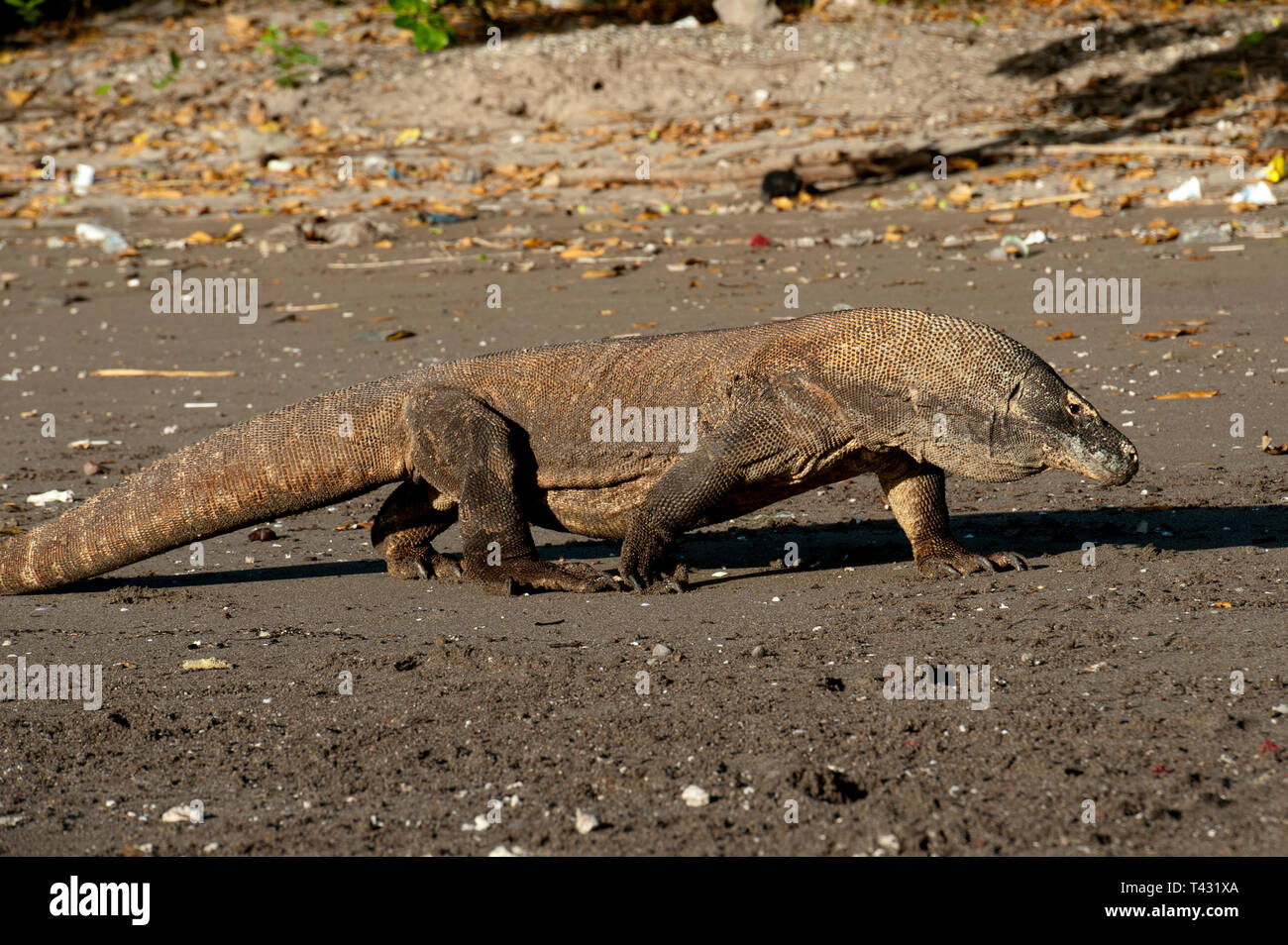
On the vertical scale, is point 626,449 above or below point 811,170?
below

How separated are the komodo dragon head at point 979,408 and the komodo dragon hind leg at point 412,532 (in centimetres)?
185

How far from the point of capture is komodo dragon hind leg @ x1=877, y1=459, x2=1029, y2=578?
561cm

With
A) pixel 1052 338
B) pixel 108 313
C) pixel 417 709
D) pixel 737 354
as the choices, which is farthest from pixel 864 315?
pixel 108 313

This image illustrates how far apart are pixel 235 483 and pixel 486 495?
0.99 meters

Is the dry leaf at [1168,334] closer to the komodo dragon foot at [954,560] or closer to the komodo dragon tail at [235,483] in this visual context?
the komodo dragon foot at [954,560]

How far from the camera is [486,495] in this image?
5.71 m

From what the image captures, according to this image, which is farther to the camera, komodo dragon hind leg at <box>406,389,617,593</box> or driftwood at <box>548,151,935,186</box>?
driftwood at <box>548,151,935,186</box>

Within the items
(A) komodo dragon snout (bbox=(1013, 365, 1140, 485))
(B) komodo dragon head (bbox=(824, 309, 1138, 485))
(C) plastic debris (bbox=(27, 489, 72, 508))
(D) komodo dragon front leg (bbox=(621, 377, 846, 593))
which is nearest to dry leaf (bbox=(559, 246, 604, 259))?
(C) plastic debris (bbox=(27, 489, 72, 508))

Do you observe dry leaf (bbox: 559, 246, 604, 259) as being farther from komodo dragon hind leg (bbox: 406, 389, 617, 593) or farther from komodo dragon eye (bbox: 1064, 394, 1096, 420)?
komodo dragon eye (bbox: 1064, 394, 1096, 420)

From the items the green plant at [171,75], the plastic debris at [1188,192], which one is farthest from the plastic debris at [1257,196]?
the green plant at [171,75]

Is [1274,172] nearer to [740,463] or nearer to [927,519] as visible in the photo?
[927,519]

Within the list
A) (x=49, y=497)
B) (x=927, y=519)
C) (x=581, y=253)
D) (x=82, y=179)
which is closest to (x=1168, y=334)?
(x=927, y=519)

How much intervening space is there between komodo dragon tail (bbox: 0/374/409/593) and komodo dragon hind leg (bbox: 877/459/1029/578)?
1934mm

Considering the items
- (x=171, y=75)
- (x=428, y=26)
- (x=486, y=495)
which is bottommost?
(x=486, y=495)
